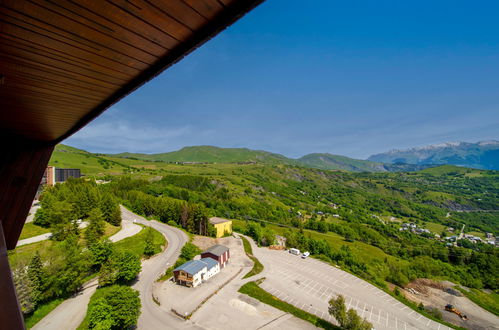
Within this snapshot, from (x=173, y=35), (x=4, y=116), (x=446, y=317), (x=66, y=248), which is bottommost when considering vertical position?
(x=446, y=317)

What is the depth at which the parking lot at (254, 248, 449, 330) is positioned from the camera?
24.9 metres

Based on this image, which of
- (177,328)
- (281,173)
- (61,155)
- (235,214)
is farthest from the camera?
(281,173)

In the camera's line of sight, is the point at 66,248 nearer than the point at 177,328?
No

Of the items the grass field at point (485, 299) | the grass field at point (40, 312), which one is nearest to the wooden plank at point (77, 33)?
the grass field at point (40, 312)

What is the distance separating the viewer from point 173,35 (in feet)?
8.22

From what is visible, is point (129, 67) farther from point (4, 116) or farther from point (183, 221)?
point (183, 221)

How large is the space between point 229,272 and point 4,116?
32364 mm

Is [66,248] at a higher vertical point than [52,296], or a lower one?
higher

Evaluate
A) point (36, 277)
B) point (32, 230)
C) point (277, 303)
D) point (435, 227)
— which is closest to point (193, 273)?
point (277, 303)

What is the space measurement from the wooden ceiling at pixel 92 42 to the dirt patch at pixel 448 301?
1837 inches

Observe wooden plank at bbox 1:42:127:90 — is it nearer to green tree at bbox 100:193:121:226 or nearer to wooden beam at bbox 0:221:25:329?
wooden beam at bbox 0:221:25:329

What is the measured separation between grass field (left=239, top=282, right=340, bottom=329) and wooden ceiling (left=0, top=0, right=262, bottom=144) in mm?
27406

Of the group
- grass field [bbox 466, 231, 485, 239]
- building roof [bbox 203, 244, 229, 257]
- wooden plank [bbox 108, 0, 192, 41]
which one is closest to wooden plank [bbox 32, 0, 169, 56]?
wooden plank [bbox 108, 0, 192, 41]

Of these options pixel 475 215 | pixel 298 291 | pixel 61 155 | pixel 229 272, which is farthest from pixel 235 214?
pixel 475 215
